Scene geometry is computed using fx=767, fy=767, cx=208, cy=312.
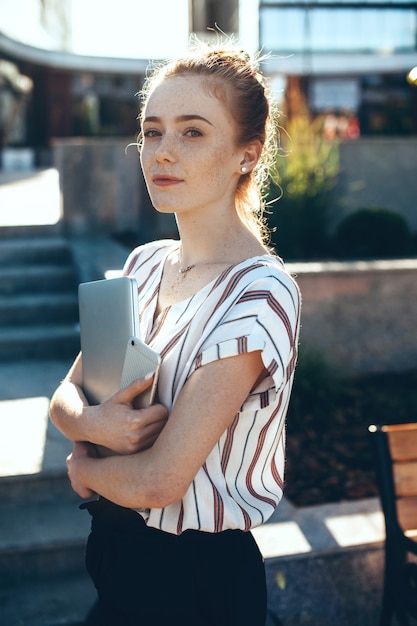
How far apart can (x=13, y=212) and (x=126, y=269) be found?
23.6 ft

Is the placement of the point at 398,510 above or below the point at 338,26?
below

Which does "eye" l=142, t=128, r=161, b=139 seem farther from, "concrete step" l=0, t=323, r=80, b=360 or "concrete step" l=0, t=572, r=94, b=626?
"concrete step" l=0, t=323, r=80, b=360

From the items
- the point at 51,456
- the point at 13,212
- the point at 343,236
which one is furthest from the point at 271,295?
the point at 13,212

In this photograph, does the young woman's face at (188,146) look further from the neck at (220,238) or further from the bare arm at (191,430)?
the bare arm at (191,430)

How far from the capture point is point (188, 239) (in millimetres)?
1735

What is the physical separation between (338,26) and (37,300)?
48.8 ft

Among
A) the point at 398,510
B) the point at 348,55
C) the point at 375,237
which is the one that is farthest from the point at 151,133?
the point at 348,55

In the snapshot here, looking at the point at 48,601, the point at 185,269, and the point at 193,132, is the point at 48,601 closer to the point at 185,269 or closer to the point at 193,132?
the point at 185,269

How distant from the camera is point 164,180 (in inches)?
64.3

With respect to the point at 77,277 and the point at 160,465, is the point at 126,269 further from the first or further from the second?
the point at 77,277

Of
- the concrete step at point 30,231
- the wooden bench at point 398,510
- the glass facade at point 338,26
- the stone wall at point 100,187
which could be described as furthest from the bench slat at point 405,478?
the glass facade at point 338,26

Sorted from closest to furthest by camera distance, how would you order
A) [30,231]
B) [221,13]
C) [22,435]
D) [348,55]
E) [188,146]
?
[188,146] < [22,435] < [30,231] < [221,13] < [348,55]

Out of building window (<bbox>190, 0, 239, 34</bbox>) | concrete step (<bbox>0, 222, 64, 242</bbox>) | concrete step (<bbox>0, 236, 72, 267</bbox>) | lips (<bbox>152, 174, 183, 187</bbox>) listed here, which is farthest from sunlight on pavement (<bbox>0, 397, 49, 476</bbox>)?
building window (<bbox>190, 0, 239, 34</bbox>)

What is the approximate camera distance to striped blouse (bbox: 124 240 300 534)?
1.49 metres
